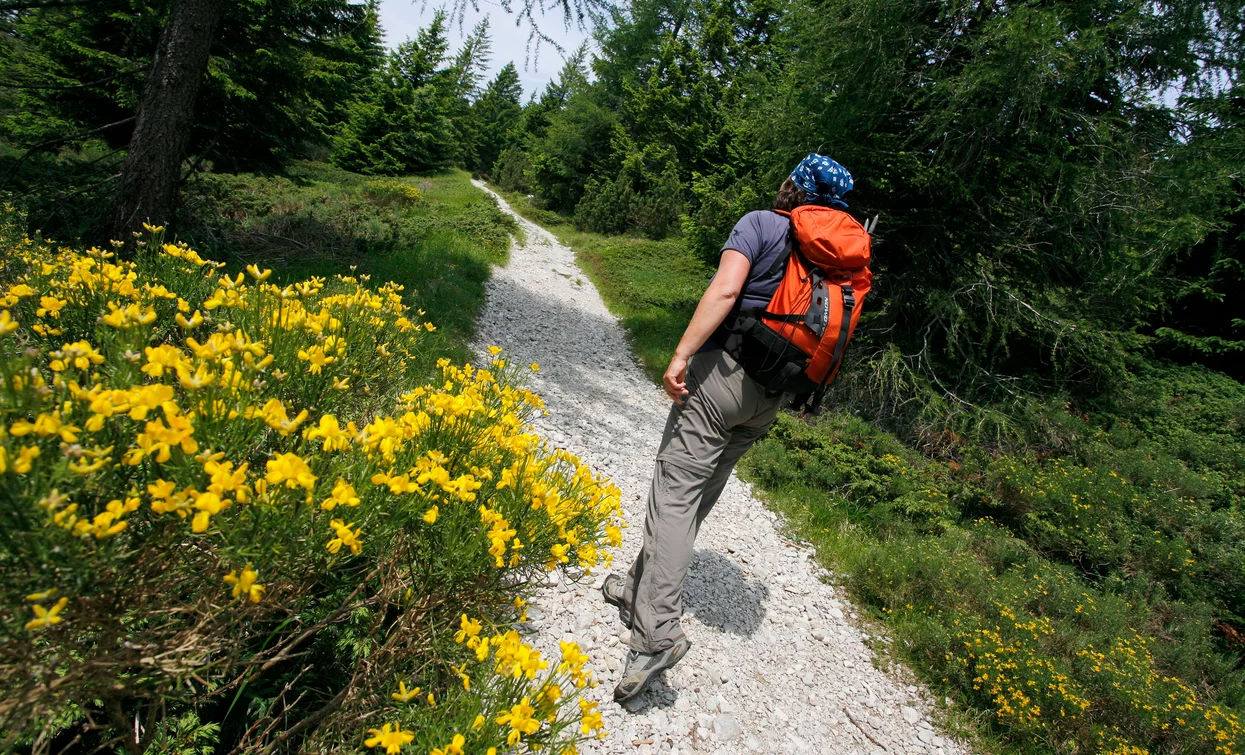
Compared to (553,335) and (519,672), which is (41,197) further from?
(519,672)

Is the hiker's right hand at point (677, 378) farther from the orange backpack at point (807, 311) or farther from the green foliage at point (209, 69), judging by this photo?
the green foliage at point (209, 69)

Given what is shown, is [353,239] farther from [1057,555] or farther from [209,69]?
[1057,555]

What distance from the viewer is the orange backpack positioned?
2.38 meters

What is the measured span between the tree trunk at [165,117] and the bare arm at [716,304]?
442cm

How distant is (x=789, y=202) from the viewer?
2.76 meters

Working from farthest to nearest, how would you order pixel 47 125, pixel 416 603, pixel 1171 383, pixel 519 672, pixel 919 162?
pixel 47 125 < pixel 1171 383 < pixel 919 162 < pixel 416 603 < pixel 519 672

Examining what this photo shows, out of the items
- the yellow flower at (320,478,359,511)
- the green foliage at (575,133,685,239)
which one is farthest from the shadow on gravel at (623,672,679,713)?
the green foliage at (575,133,685,239)

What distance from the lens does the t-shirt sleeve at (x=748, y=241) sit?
7.96 ft

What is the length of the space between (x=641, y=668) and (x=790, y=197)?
2.38 m

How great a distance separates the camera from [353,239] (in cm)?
822

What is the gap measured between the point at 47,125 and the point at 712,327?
12.7 m

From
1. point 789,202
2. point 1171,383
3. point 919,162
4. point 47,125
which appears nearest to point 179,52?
point 789,202

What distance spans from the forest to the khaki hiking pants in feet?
1.03

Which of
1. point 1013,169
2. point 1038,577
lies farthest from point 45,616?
point 1013,169
